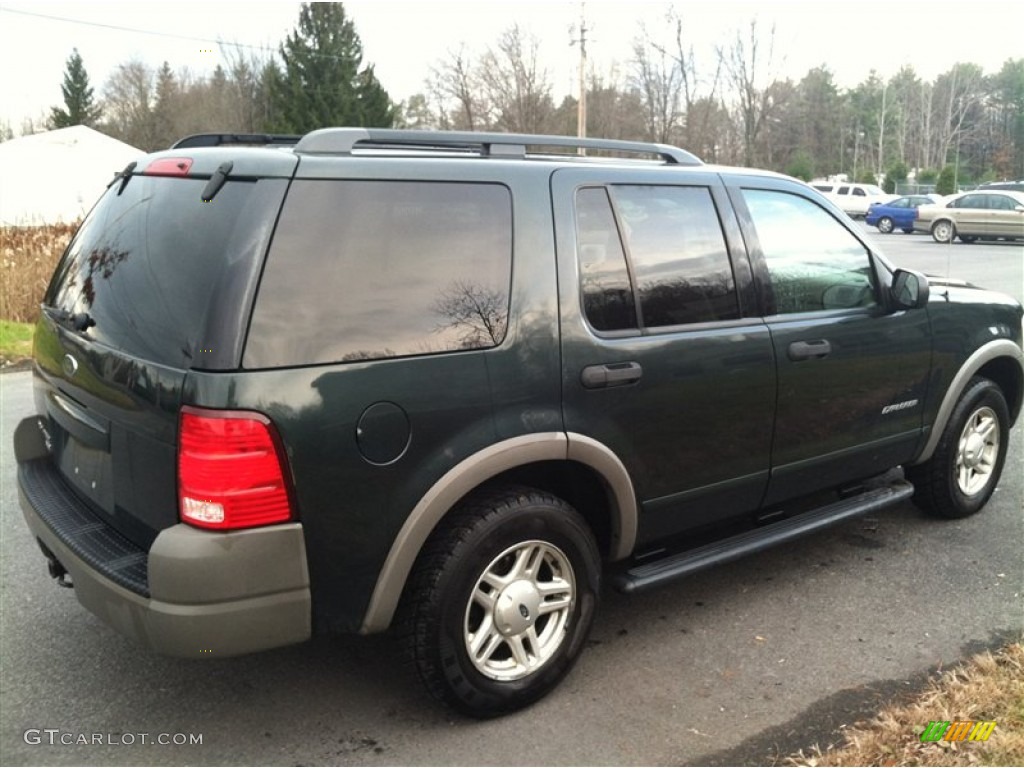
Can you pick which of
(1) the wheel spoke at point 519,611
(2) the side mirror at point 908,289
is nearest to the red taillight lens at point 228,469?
(1) the wheel spoke at point 519,611

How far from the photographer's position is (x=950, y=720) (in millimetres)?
2854

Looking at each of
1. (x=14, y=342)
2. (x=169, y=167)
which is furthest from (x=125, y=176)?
(x=14, y=342)

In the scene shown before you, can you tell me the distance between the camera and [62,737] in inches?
110

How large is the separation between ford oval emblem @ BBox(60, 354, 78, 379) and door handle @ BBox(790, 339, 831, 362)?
2.79 m

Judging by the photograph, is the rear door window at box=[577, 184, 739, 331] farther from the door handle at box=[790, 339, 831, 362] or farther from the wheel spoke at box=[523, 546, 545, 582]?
the wheel spoke at box=[523, 546, 545, 582]

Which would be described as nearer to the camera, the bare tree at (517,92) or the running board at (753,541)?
the running board at (753,541)

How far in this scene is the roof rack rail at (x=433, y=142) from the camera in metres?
2.75

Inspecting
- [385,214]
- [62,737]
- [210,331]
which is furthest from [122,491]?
[385,214]

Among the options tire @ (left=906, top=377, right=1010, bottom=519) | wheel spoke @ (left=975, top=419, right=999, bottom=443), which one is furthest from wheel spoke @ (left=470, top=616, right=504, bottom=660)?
wheel spoke @ (left=975, top=419, right=999, bottom=443)

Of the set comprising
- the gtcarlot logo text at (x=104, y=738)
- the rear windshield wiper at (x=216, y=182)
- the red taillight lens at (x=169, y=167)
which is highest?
the red taillight lens at (x=169, y=167)

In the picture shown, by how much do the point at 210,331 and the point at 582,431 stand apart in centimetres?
129

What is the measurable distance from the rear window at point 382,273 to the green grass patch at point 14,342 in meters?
8.22

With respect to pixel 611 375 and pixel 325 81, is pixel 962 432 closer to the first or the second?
pixel 611 375

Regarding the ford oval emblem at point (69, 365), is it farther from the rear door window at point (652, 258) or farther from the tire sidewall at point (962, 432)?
the tire sidewall at point (962, 432)
